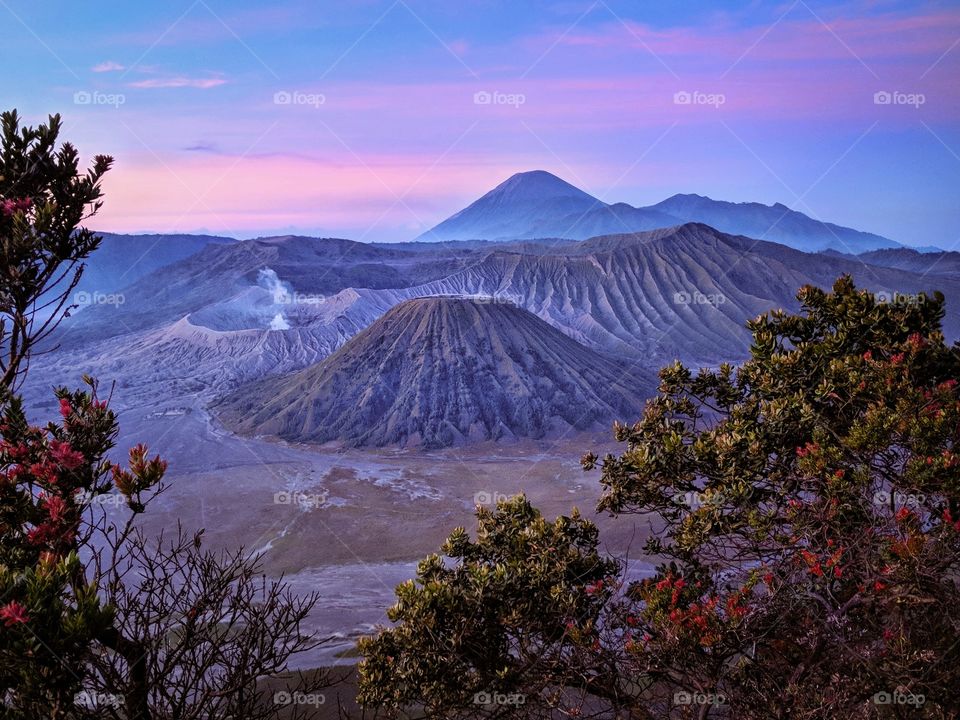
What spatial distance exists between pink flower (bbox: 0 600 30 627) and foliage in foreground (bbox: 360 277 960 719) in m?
4.02

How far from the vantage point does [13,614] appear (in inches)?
144

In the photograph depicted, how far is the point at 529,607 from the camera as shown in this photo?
7.71 metres

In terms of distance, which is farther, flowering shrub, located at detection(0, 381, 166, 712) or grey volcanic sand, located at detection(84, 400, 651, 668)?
grey volcanic sand, located at detection(84, 400, 651, 668)

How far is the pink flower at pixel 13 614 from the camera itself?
3646 mm

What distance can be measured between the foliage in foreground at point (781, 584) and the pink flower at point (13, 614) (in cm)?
402

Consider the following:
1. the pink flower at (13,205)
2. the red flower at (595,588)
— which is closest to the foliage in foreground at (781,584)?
the red flower at (595,588)

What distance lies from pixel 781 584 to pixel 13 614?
6271mm

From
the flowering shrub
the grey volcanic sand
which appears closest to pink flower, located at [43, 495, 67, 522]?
the flowering shrub

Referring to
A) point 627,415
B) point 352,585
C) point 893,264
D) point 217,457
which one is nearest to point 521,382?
point 627,415

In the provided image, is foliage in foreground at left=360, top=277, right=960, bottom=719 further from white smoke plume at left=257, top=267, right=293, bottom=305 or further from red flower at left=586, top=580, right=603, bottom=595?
white smoke plume at left=257, top=267, right=293, bottom=305

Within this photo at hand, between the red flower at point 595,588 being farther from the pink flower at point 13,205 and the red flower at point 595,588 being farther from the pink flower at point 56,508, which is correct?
the pink flower at point 13,205

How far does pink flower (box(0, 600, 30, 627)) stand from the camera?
3.65 meters

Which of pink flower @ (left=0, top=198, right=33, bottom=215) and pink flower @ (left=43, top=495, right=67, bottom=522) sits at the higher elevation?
pink flower @ (left=0, top=198, right=33, bottom=215)

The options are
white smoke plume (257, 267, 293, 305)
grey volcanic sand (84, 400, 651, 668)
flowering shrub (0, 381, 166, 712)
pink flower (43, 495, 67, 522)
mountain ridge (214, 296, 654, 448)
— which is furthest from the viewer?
white smoke plume (257, 267, 293, 305)
